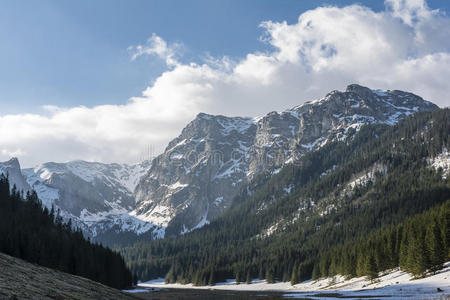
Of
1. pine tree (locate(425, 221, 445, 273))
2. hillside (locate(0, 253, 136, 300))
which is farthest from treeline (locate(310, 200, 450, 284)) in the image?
hillside (locate(0, 253, 136, 300))

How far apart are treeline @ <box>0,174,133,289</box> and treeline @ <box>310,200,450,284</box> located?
70854mm

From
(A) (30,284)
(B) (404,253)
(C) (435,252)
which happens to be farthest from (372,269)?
(A) (30,284)

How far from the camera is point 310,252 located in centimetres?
19212

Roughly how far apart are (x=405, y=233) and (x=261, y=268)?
322 ft

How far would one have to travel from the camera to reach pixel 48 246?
4190 inches

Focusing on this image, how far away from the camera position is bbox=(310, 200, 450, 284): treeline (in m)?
77.8

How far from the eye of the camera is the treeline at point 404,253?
7775cm

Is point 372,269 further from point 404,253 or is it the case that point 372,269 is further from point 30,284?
point 30,284

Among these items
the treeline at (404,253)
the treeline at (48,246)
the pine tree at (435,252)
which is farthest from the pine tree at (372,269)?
the treeline at (48,246)

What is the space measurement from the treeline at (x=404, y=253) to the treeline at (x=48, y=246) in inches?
2790

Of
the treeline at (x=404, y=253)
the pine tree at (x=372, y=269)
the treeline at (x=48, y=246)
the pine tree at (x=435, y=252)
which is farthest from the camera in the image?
the treeline at (x=48, y=246)

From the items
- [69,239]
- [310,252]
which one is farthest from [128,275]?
[310,252]

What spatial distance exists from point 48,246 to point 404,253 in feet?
302

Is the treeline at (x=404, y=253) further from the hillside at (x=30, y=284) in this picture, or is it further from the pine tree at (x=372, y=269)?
the hillside at (x=30, y=284)
